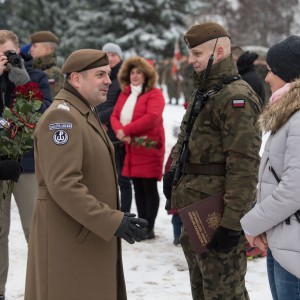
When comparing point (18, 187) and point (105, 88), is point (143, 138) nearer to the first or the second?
point (18, 187)

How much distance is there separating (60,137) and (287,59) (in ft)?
4.04

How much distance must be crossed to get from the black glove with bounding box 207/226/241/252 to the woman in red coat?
10.2ft

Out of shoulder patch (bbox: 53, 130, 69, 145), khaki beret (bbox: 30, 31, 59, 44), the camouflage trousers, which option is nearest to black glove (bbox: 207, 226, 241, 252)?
the camouflage trousers

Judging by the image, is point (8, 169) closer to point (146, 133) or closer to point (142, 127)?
point (142, 127)

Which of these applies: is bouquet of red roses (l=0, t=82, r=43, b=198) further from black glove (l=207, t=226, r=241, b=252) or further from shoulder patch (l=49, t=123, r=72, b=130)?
black glove (l=207, t=226, r=241, b=252)

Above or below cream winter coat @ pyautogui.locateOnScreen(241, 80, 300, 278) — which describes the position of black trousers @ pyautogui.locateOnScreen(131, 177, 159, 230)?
below

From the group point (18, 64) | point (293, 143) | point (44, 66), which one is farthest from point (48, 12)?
point (293, 143)

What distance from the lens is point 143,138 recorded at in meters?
6.29

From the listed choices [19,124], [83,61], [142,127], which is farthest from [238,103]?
[142,127]

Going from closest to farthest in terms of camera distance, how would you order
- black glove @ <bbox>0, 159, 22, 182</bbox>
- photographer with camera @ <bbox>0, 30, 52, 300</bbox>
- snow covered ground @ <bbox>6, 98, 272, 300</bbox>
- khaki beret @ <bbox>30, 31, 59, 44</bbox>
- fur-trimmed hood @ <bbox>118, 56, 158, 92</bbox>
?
black glove @ <bbox>0, 159, 22, 182</bbox> < photographer with camera @ <bbox>0, 30, 52, 300</bbox> < snow covered ground @ <bbox>6, 98, 272, 300</bbox> < khaki beret @ <bbox>30, 31, 59, 44</bbox> < fur-trimmed hood @ <bbox>118, 56, 158, 92</bbox>

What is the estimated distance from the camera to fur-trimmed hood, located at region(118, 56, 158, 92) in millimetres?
6395

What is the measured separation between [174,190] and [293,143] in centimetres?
106

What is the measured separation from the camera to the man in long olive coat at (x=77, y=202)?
287 centimetres

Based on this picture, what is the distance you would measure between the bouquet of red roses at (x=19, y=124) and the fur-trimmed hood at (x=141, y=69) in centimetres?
251
